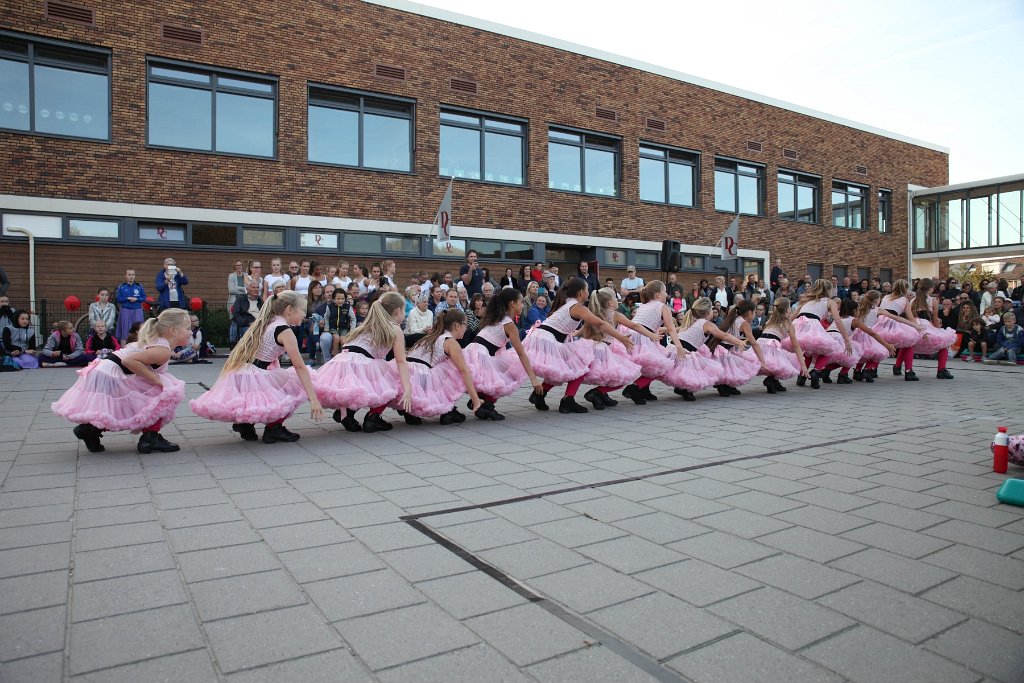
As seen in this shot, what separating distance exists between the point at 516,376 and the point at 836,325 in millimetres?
6327

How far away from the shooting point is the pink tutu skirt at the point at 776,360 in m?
Answer: 10.8

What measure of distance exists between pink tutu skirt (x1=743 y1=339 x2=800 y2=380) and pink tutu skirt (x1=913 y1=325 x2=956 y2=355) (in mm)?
3398

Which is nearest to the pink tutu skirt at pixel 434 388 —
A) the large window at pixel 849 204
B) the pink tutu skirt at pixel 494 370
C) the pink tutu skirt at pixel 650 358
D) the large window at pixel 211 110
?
the pink tutu skirt at pixel 494 370

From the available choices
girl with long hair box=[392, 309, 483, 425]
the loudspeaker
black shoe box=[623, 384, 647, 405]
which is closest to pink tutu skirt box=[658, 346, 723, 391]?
black shoe box=[623, 384, 647, 405]

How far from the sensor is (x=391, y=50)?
20.1 m

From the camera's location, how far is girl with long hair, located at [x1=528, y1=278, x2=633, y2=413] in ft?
28.9

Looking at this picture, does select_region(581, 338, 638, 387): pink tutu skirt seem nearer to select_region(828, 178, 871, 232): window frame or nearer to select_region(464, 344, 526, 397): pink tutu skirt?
select_region(464, 344, 526, 397): pink tutu skirt

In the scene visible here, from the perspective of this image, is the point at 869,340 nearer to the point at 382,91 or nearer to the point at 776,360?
the point at 776,360

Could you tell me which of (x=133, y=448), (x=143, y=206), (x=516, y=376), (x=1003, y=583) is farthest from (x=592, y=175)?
(x=1003, y=583)

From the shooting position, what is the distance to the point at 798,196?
30.9 metres

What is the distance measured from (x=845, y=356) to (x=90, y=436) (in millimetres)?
10938

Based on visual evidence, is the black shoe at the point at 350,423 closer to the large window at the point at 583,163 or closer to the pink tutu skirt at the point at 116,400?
the pink tutu skirt at the point at 116,400

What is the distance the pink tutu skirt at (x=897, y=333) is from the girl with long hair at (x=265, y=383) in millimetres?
10370

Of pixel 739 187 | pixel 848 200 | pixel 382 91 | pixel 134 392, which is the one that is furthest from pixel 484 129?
pixel 848 200
